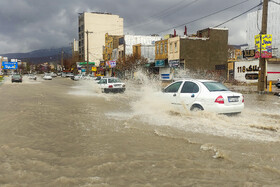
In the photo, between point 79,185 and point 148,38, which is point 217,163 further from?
point 148,38

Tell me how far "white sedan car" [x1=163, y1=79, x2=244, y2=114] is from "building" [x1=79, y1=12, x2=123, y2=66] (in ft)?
292

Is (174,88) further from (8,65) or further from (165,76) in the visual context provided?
(8,65)

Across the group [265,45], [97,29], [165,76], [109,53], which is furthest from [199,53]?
[97,29]

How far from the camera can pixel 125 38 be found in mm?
58438

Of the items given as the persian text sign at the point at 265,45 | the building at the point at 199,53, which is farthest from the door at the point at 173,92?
the building at the point at 199,53

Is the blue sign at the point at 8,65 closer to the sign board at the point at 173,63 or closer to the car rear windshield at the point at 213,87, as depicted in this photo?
the sign board at the point at 173,63

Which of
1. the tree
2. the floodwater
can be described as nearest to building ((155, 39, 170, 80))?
the tree

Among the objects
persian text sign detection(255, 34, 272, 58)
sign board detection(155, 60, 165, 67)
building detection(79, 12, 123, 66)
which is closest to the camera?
persian text sign detection(255, 34, 272, 58)

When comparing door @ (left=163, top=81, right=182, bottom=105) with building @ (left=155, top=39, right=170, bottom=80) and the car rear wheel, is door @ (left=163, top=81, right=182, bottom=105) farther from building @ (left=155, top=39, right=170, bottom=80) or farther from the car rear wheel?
building @ (left=155, top=39, right=170, bottom=80)

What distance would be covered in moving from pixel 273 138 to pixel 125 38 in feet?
177

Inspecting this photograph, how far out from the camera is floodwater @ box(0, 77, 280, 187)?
13.6 feet

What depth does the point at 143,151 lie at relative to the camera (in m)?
5.60

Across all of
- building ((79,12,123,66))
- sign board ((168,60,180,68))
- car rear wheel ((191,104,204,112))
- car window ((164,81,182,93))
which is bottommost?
car rear wheel ((191,104,204,112))

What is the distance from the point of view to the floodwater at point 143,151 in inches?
164
